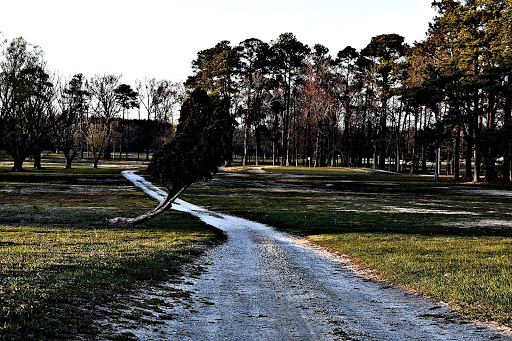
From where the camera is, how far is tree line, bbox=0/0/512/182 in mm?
48031

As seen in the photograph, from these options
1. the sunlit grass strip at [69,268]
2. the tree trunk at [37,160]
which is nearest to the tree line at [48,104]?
the tree trunk at [37,160]

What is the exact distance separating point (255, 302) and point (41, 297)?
425 centimetres

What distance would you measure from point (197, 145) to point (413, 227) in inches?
443

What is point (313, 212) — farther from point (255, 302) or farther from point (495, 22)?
point (495, 22)

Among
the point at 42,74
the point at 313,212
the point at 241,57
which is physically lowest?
the point at 313,212

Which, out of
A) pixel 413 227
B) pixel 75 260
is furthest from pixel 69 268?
pixel 413 227

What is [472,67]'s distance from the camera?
5331cm

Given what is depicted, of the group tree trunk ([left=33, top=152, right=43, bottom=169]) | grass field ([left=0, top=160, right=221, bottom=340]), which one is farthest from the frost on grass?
tree trunk ([left=33, top=152, right=43, bottom=169])

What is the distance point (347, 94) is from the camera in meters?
81.0

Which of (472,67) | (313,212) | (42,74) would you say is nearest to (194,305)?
(313,212)

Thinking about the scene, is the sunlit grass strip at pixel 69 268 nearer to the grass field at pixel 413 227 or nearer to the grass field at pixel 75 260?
the grass field at pixel 75 260

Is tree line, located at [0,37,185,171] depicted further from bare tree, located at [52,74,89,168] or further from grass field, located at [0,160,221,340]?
grass field, located at [0,160,221,340]

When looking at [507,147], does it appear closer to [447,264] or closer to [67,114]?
[447,264]

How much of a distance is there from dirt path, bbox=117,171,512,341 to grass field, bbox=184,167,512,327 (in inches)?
34.9
